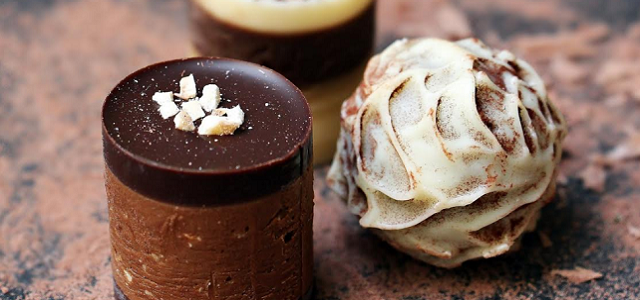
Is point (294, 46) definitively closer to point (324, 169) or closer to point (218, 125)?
point (324, 169)

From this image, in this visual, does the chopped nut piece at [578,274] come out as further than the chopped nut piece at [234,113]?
Yes

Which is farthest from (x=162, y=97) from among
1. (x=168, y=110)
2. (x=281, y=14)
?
(x=281, y=14)

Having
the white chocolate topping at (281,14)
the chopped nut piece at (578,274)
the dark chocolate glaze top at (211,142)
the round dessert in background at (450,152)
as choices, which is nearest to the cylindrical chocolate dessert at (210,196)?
the dark chocolate glaze top at (211,142)

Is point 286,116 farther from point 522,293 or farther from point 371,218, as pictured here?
point 522,293

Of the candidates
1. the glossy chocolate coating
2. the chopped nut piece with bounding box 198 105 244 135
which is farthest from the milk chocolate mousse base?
the glossy chocolate coating

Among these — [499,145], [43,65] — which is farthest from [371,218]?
[43,65]

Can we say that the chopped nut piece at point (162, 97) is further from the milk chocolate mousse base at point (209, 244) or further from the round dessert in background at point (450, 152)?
the round dessert in background at point (450, 152)
